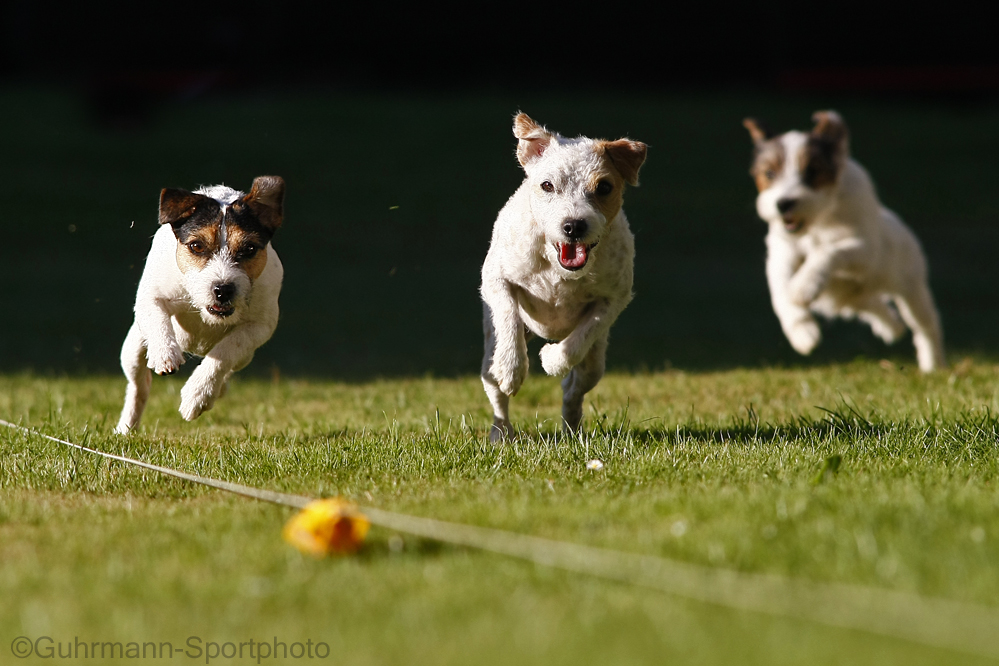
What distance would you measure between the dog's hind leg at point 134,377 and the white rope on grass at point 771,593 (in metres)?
2.54

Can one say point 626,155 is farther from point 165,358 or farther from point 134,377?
point 134,377

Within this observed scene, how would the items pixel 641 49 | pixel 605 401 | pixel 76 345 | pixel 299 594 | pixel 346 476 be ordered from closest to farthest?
1. pixel 299 594
2. pixel 346 476
3. pixel 605 401
4. pixel 76 345
5. pixel 641 49

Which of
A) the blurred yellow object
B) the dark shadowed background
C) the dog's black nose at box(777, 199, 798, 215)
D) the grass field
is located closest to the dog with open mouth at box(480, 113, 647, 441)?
the grass field

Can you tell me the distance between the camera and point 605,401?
7.18m

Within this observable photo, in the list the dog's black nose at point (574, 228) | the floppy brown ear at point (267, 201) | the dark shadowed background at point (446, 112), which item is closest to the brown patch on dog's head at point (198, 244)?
the floppy brown ear at point (267, 201)

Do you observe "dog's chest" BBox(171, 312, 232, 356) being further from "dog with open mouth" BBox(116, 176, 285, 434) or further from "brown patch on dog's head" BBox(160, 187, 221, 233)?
"brown patch on dog's head" BBox(160, 187, 221, 233)

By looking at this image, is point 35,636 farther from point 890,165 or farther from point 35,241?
point 890,165

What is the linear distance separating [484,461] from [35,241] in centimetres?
1378

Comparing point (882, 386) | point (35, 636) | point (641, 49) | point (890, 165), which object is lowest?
point (35, 636)

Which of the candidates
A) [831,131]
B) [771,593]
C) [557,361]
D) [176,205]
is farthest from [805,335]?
[771,593]

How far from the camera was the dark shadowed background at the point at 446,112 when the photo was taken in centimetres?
1777

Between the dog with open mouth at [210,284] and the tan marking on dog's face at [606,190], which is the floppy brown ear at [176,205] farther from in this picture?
the tan marking on dog's face at [606,190]

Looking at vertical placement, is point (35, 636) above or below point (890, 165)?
below

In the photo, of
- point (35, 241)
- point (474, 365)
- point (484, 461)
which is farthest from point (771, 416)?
point (35, 241)
